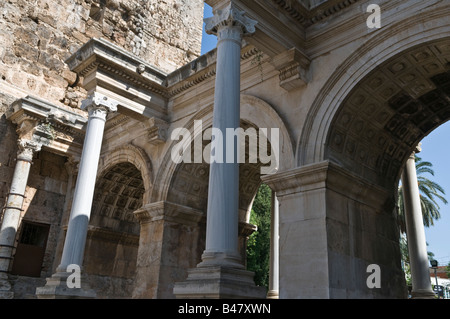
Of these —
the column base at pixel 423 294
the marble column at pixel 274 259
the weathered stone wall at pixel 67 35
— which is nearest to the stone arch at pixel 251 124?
the marble column at pixel 274 259

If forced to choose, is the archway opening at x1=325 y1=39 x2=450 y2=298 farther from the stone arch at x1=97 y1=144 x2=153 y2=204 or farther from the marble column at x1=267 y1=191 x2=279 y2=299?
the stone arch at x1=97 y1=144 x2=153 y2=204

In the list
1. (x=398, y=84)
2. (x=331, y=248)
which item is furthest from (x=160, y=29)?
(x=331, y=248)

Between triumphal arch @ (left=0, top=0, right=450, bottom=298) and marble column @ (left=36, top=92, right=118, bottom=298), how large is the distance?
35mm

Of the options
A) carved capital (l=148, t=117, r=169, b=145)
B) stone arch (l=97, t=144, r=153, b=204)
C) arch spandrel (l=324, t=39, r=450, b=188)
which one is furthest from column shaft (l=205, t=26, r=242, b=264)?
stone arch (l=97, t=144, r=153, b=204)

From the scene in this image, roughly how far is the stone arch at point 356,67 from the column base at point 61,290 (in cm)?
522

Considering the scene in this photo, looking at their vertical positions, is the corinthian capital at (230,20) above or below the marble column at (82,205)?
above

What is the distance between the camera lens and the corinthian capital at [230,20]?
280 inches

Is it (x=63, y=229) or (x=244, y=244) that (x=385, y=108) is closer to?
(x=244, y=244)

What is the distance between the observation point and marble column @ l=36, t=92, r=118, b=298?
28.0 feet

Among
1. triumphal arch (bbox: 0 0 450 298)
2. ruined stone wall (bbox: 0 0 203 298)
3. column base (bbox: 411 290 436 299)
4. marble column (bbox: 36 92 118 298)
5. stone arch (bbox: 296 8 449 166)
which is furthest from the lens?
ruined stone wall (bbox: 0 0 203 298)

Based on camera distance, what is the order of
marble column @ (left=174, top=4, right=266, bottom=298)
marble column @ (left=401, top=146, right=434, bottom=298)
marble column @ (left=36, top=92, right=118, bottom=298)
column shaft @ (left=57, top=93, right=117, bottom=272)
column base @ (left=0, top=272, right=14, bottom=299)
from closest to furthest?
marble column @ (left=174, top=4, right=266, bottom=298)
marble column @ (left=36, top=92, right=118, bottom=298)
column shaft @ (left=57, top=93, right=117, bottom=272)
marble column @ (left=401, top=146, right=434, bottom=298)
column base @ (left=0, top=272, right=14, bottom=299)

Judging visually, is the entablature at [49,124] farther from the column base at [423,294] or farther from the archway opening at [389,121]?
the column base at [423,294]

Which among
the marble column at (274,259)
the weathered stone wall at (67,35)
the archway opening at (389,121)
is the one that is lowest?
the marble column at (274,259)

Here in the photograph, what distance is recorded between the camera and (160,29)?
65.4 feet
